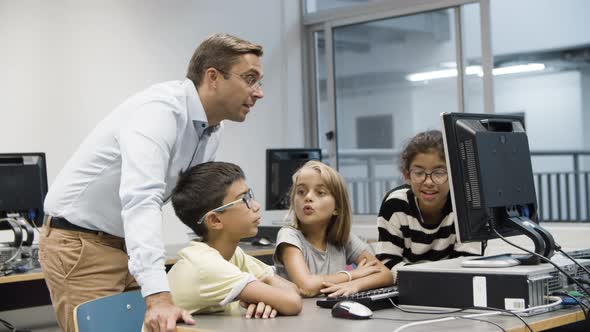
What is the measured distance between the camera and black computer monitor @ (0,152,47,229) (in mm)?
3904

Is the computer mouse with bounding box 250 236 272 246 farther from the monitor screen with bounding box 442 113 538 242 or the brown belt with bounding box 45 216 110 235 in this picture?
the monitor screen with bounding box 442 113 538 242

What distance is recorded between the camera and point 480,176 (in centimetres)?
203

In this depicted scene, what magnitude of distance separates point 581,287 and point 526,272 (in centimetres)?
22

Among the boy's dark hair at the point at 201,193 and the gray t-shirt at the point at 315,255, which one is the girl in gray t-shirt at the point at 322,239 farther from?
the boy's dark hair at the point at 201,193

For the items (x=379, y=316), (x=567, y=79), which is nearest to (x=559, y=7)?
(x=567, y=79)

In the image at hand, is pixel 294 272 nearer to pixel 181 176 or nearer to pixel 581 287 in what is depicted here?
pixel 181 176

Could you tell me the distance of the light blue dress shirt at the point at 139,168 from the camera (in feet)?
6.22

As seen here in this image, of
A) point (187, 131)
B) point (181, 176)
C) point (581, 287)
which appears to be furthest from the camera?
point (187, 131)

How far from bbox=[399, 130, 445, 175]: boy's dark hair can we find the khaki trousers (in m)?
0.93

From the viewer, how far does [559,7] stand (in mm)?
5742

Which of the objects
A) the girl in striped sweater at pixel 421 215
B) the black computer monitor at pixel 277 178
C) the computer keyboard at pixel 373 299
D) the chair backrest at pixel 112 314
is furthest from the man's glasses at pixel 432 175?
the black computer monitor at pixel 277 178

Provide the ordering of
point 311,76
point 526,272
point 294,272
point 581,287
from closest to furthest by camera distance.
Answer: point 526,272 → point 581,287 → point 294,272 → point 311,76

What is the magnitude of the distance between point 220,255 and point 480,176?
69cm

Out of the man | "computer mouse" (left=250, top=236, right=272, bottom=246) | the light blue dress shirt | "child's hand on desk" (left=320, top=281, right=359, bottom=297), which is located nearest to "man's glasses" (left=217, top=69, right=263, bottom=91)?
the man
